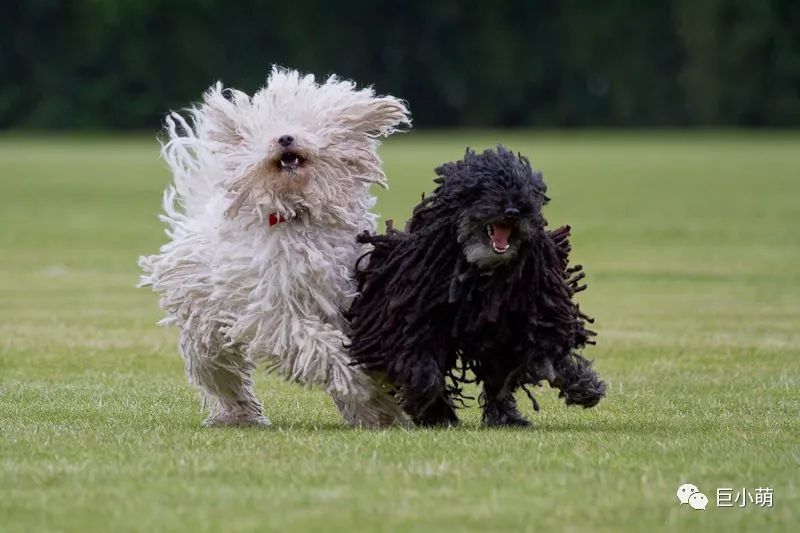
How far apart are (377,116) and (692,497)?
3.03 meters

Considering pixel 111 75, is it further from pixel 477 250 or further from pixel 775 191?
pixel 477 250

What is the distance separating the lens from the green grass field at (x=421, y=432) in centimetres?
570

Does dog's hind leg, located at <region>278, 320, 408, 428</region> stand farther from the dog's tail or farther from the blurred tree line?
the blurred tree line

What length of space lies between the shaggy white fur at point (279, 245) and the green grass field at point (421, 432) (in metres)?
0.29

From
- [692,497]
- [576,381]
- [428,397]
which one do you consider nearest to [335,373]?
[428,397]

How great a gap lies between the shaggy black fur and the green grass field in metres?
0.26

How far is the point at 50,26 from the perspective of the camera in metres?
68.8

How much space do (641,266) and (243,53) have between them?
51437 mm

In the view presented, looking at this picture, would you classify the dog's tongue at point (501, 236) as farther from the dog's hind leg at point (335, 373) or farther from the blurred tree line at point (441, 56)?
the blurred tree line at point (441, 56)

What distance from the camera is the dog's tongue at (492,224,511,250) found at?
7.50 metres

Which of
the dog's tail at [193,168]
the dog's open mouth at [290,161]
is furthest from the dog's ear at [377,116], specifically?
the dog's tail at [193,168]

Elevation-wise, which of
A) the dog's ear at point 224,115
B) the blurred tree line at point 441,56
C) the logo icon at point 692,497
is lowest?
the logo icon at point 692,497

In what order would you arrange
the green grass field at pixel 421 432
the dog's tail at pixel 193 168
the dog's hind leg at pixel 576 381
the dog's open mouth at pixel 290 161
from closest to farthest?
1. the green grass field at pixel 421 432
2. the dog's hind leg at pixel 576 381
3. the dog's open mouth at pixel 290 161
4. the dog's tail at pixel 193 168

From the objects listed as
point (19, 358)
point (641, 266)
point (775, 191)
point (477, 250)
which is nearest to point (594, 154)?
point (775, 191)
